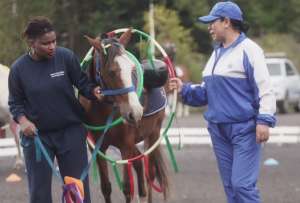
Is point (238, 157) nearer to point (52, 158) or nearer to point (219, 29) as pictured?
point (219, 29)

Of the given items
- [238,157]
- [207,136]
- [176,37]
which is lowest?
[176,37]

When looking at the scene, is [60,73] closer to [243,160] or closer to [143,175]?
[243,160]

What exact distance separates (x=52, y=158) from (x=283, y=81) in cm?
2436

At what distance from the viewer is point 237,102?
813 centimetres

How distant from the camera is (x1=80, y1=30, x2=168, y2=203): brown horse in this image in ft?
28.9

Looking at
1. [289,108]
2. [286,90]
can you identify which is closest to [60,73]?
[286,90]

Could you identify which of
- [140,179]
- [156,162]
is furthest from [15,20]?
[140,179]

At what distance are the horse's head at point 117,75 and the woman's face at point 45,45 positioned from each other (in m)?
0.96

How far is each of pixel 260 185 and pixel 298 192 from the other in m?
0.95

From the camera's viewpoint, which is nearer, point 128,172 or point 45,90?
point 45,90

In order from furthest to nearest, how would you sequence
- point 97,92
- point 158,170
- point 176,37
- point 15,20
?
point 176,37
point 15,20
point 158,170
point 97,92

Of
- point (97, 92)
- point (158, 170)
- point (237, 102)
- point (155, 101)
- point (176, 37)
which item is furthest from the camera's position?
point (176, 37)

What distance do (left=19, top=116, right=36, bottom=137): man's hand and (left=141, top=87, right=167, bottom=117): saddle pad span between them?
3.12 meters

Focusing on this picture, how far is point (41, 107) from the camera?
8039mm
